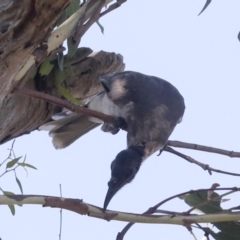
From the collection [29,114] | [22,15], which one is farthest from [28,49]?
[29,114]

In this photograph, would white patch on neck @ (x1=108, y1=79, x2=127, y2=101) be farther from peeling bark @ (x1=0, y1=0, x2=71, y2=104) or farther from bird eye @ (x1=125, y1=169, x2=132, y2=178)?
peeling bark @ (x1=0, y1=0, x2=71, y2=104)

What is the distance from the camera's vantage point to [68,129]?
4.32m

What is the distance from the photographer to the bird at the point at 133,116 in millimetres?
3670

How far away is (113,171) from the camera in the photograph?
3365 millimetres

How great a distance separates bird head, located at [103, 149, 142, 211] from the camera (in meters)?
3.25

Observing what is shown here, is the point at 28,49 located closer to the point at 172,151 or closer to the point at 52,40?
the point at 52,40

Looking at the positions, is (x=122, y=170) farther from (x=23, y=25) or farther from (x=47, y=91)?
(x=23, y=25)

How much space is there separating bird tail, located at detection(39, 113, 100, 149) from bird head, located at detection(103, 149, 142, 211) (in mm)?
824

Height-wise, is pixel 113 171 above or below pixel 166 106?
below

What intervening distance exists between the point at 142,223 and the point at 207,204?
63 cm

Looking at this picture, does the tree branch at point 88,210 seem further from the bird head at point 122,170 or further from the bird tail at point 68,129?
the bird tail at point 68,129

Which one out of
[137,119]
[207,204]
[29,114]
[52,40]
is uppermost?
[137,119]

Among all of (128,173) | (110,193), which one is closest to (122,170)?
(128,173)

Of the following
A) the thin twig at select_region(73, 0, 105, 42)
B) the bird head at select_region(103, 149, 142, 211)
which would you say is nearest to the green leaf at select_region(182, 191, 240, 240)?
the thin twig at select_region(73, 0, 105, 42)
